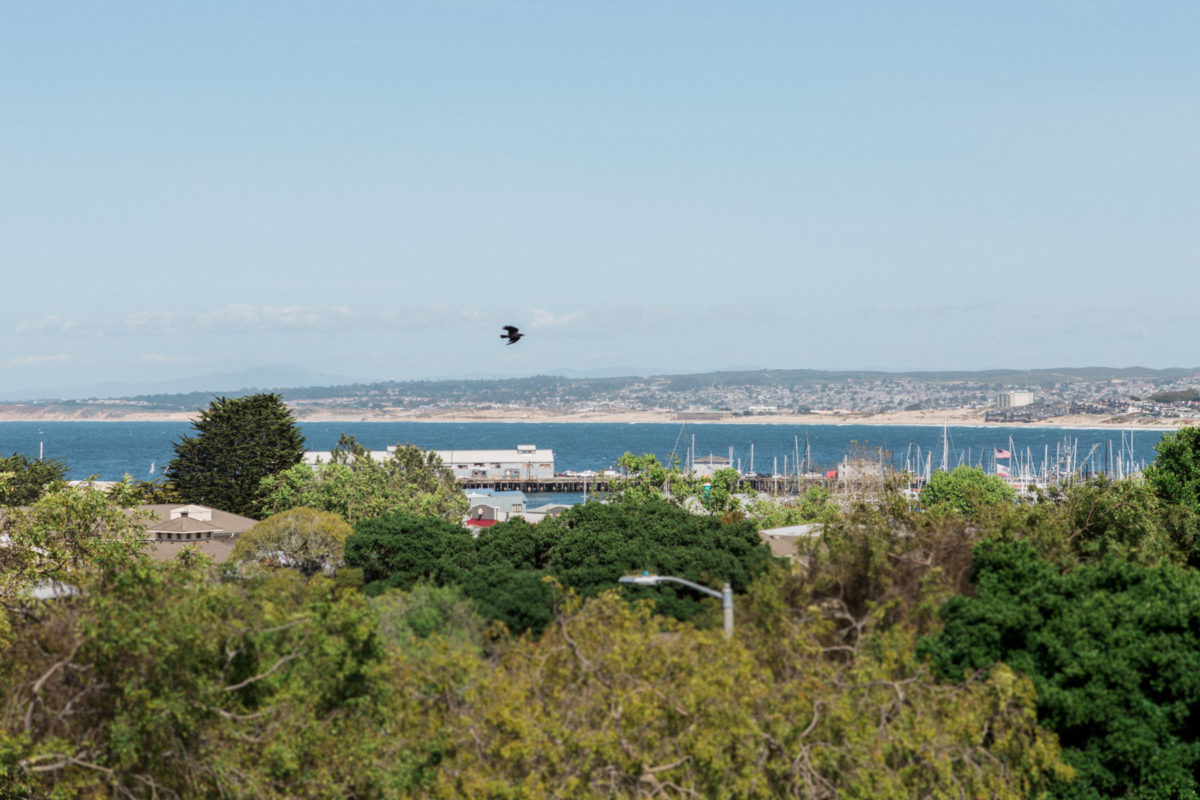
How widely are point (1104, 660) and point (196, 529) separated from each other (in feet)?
196

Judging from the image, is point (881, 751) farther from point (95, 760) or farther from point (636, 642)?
point (95, 760)

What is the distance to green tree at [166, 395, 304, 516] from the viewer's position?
9075 centimetres


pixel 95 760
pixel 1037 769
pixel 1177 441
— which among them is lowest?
pixel 1037 769

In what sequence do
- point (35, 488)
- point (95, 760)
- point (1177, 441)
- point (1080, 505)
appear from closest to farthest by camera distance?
1. point (95, 760)
2. point (1080, 505)
3. point (1177, 441)
4. point (35, 488)

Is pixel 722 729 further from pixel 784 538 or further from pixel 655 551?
pixel 784 538

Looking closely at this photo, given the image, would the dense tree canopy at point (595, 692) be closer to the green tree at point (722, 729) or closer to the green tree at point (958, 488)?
the green tree at point (722, 729)

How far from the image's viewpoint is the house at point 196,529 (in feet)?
227

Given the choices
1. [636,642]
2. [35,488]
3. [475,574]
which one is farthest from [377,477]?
[636,642]

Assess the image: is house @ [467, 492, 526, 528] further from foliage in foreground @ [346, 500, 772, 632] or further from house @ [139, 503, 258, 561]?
foliage in foreground @ [346, 500, 772, 632]

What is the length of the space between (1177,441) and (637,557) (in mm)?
27092

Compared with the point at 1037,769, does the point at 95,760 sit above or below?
above

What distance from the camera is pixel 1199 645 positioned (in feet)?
91.8

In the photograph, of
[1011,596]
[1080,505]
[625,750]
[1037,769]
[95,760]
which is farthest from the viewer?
[1080,505]

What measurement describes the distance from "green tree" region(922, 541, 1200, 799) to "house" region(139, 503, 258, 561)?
50.0m
